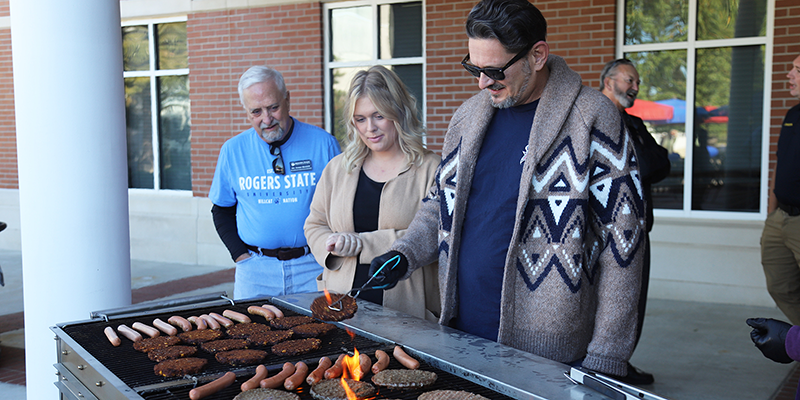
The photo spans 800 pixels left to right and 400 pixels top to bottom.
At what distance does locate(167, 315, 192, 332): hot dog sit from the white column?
1.05 m

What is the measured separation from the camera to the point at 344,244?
2934 millimetres

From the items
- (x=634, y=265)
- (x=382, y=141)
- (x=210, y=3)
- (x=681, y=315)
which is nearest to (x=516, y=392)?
(x=634, y=265)

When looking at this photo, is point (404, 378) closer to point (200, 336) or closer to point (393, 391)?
A: point (393, 391)

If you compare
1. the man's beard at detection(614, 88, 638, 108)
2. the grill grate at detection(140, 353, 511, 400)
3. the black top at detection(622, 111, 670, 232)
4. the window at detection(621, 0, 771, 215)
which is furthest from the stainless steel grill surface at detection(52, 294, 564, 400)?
the window at detection(621, 0, 771, 215)

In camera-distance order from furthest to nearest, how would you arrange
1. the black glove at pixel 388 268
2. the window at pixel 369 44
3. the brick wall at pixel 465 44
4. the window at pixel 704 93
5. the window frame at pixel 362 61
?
Result: the window at pixel 369 44, the window frame at pixel 362 61, the brick wall at pixel 465 44, the window at pixel 704 93, the black glove at pixel 388 268

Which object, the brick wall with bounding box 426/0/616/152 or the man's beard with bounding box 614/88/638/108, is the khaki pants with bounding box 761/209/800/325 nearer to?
Answer: the man's beard with bounding box 614/88/638/108

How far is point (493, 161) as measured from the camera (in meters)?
2.47

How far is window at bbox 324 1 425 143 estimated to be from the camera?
821 cm

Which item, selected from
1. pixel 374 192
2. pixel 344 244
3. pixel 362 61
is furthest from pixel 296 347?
pixel 362 61

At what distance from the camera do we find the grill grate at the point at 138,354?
6.68 ft

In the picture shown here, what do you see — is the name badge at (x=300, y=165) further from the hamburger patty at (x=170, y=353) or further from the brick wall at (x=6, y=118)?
the brick wall at (x=6, y=118)

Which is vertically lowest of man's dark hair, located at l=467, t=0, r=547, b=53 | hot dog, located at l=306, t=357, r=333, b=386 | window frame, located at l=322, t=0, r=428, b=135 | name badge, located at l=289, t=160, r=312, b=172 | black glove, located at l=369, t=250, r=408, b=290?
hot dog, located at l=306, t=357, r=333, b=386

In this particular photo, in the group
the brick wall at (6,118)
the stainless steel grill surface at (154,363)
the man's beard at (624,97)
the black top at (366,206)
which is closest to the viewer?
the stainless steel grill surface at (154,363)

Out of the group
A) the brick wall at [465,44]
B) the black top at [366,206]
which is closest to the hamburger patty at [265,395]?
the black top at [366,206]
